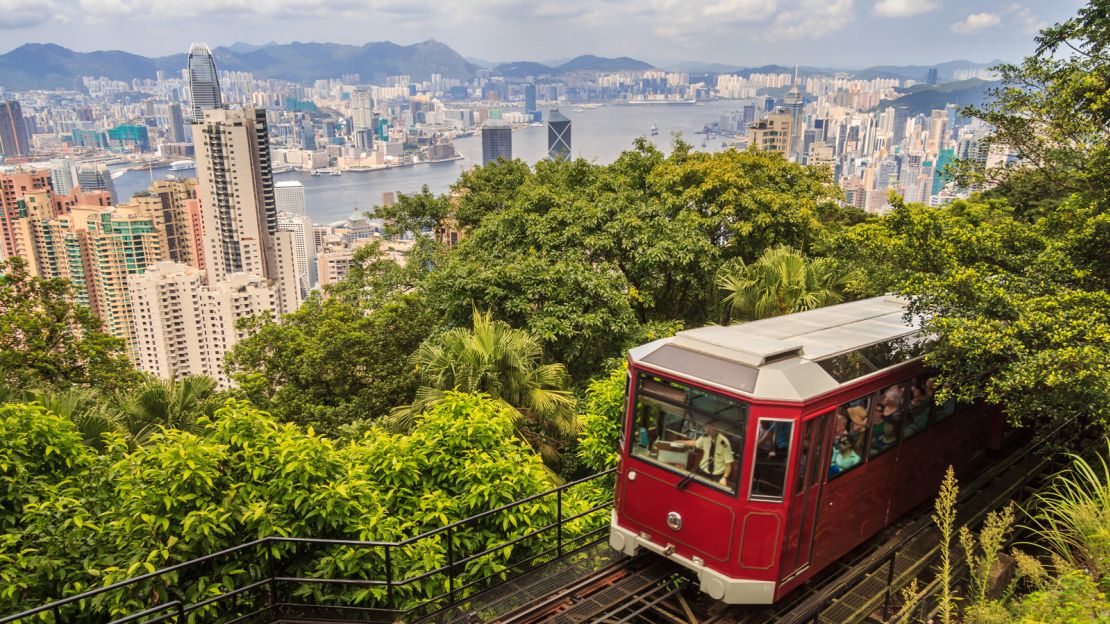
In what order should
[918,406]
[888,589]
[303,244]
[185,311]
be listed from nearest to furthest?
[888,589] → [918,406] → [185,311] → [303,244]

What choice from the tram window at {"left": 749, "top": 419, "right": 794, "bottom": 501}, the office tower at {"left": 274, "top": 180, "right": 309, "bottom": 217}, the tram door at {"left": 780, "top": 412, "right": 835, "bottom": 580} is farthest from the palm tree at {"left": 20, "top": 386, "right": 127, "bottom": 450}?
the office tower at {"left": 274, "top": 180, "right": 309, "bottom": 217}

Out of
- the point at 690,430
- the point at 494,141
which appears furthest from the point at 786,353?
the point at 494,141

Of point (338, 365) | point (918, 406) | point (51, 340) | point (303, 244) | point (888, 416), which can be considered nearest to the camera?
point (888, 416)

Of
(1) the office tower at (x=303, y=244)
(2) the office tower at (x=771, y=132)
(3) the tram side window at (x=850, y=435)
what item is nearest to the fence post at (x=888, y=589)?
(3) the tram side window at (x=850, y=435)

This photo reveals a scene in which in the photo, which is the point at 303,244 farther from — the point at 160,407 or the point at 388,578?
the point at 388,578

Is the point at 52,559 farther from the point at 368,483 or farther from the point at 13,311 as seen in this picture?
the point at 13,311

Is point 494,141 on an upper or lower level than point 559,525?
lower

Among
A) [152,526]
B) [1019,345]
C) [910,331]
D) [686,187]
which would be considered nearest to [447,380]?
[152,526]

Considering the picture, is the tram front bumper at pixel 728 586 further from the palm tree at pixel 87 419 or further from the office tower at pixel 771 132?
the office tower at pixel 771 132

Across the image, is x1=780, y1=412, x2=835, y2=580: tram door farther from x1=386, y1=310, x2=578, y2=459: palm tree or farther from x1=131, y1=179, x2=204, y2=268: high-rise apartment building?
x1=131, y1=179, x2=204, y2=268: high-rise apartment building
